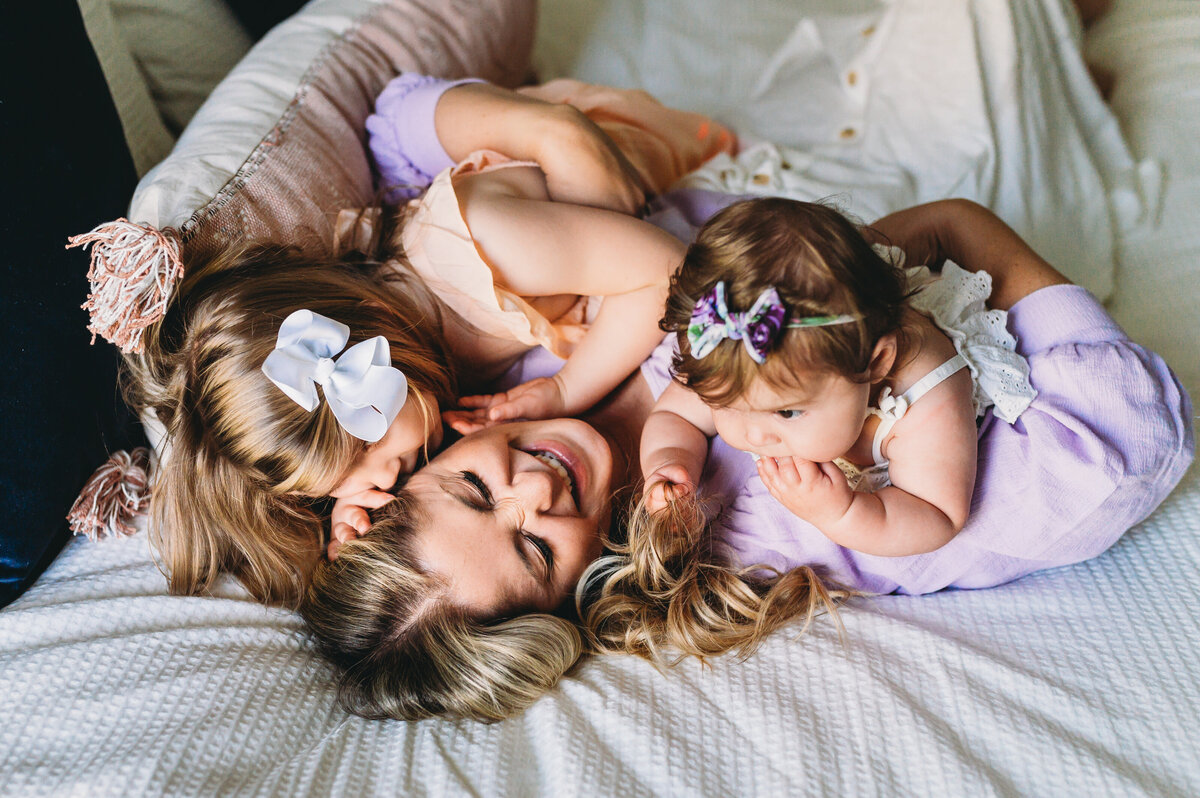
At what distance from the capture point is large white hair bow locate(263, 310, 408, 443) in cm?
86

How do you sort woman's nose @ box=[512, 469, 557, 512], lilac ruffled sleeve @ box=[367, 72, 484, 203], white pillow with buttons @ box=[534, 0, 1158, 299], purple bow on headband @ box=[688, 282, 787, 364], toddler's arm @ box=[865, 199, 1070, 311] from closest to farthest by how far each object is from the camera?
1. purple bow on headband @ box=[688, 282, 787, 364]
2. woman's nose @ box=[512, 469, 557, 512]
3. toddler's arm @ box=[865, 199, 1070, 311]
4. lilac ruffled sleeve @ box=[367, 72, 484, 203]
5. white pillow with buttons @ box=[534, 0, 1158, 299]

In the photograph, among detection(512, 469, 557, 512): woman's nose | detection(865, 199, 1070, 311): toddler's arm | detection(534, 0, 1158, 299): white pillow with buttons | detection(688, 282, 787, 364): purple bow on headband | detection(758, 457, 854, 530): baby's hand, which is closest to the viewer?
detection(688, 282, 787, 364): purple bow on headband

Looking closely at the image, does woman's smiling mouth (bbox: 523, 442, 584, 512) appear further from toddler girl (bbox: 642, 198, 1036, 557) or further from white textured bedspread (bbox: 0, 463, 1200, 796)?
white textured bedspread (bbox: 0, 463, 1200, 796)

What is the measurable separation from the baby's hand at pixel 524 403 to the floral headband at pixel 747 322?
15.5 inches

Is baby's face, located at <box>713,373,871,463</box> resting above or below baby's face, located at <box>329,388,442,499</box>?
above

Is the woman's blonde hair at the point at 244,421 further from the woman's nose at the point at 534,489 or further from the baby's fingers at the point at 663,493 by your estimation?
the baby's fingers at the point at 663,493

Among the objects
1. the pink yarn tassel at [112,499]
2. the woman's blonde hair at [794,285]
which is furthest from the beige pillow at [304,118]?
the woman's blonde hair at [794,285]

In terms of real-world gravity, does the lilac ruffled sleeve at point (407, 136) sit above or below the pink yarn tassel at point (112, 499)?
above

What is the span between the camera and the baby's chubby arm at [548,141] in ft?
3.76

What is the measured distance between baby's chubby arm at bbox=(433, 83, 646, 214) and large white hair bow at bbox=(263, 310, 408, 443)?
0.41 metres

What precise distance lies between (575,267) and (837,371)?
16.4 inches

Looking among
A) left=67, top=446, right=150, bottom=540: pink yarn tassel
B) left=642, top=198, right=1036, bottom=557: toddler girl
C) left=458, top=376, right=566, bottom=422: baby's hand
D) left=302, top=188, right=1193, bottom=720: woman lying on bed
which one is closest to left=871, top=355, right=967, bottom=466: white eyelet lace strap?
left=642, top=198, right=1036, bottom=557: toddler girl

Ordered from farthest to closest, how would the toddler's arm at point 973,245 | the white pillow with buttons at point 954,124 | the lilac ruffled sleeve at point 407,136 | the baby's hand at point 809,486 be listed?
the white pillow with buttons at point 954,124, the lilac ruffled sleeve at point 407,136, the toddler's arm at point 973,245, the baby's hand at point 809,486

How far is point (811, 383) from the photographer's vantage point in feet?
2.40
